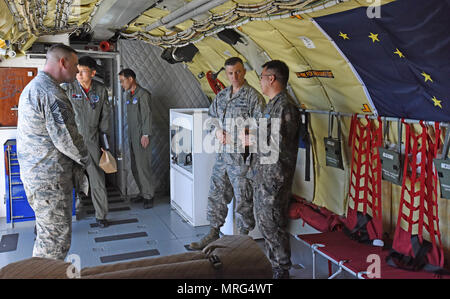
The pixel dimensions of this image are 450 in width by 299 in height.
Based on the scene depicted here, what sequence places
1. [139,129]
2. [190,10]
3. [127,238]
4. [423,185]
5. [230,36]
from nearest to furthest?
[423,185]
[190,10]
[230,36]
[127,238]
[139,129]

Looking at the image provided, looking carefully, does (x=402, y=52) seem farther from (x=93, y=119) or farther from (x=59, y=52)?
(x=93, y=119)

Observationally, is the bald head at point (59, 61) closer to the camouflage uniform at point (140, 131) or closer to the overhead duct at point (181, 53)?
the camouflage uniform at point (140, 131)

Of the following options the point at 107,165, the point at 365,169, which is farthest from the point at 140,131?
the point at 365,169

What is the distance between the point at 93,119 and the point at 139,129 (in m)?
0.96

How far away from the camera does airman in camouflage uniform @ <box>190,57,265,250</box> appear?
13.8 feet

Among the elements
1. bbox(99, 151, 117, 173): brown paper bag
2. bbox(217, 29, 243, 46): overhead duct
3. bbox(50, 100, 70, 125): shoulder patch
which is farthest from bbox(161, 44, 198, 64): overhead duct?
bbox(50, 100, 70, 125): shoulder patch

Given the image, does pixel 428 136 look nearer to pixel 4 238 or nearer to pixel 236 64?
pixel 236 64

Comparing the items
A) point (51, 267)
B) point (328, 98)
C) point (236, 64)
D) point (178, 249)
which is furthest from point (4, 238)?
point (51, 267)

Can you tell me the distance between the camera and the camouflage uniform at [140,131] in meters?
6.09

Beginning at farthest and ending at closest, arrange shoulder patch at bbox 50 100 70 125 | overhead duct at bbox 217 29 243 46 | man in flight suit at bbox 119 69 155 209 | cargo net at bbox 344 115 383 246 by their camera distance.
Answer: man in flight suit at bbox 119 69 155 209
overhead duct at bbox 217 29 243 46
cargo net at bbox 344 115 383 246
shoulder patch at bbox 50 100 70 125

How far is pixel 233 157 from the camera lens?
4242 mm

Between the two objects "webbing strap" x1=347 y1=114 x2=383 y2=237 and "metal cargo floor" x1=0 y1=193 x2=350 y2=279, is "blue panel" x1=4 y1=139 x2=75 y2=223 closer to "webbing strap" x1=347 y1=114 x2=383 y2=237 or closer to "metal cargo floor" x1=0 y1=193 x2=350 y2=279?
"metal cargo floor" x1=0 y1=193 x2=350 y2=279

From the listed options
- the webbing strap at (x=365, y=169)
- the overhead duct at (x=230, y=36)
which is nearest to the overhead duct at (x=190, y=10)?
the overhead duct at (x=230, y=36)

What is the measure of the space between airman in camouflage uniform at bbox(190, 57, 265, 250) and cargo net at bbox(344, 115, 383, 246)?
38.7 inches
